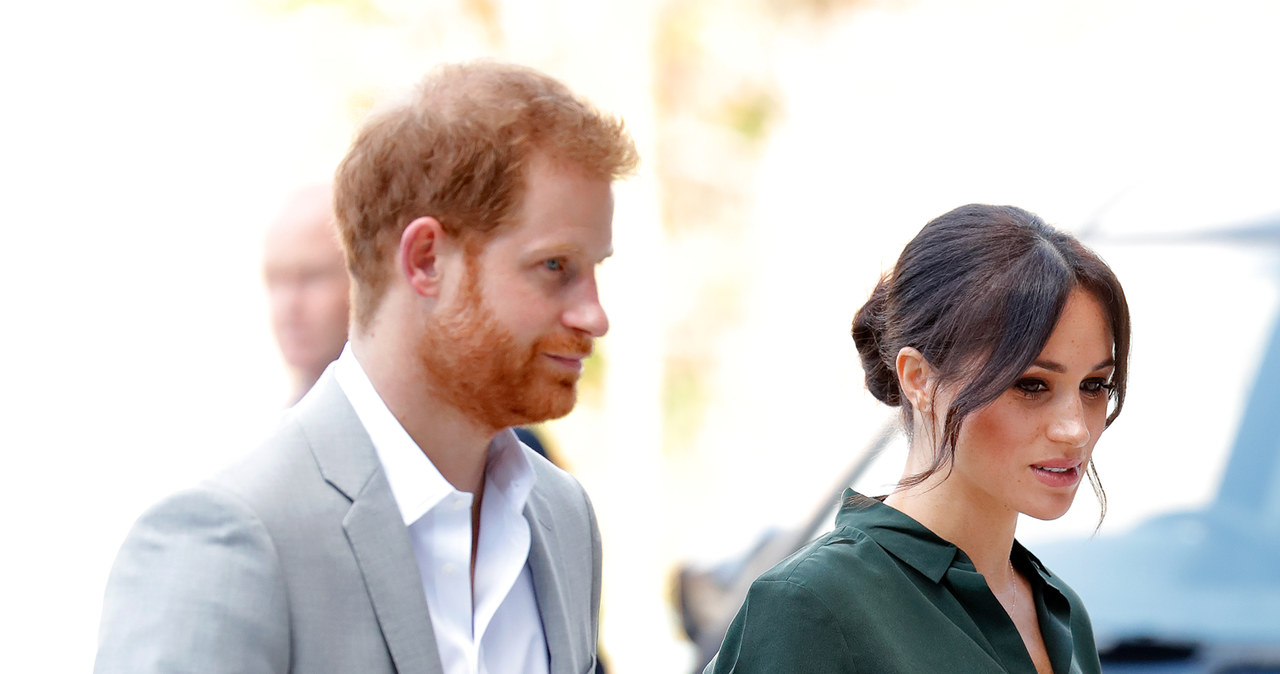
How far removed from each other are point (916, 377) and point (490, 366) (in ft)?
2.22

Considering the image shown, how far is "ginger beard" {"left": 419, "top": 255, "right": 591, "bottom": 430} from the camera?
1451 mm

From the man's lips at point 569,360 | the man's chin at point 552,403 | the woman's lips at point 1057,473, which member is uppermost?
the man's lips at point 569,360

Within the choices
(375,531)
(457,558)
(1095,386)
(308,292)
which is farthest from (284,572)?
(308,292)

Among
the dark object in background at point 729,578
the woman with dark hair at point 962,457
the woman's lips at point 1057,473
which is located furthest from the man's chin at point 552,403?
the dark object in background at point 729,578

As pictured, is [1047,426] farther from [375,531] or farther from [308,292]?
[308,292]

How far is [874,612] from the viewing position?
1.68m

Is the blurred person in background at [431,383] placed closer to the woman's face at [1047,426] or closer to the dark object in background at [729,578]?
the woman's face at [1047,426]

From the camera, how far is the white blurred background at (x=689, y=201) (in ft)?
8.63

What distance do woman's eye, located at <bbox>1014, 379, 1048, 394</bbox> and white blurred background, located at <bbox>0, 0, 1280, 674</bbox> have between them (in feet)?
1.18

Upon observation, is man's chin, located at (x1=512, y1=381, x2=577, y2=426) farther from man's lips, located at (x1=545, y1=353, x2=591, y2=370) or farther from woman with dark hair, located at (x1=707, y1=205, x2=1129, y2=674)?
woman with dark hair, located at (x1=707, y1=205, x2=1129, y2=674)

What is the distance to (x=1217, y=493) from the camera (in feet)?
7.93

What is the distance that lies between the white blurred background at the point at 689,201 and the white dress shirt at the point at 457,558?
0.74 meters

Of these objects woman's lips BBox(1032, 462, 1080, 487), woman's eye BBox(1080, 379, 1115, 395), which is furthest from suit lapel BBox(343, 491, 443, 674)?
woman's eye BBox(1080, 379, 1115, 395)

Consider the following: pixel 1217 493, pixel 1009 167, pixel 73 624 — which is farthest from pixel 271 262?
pixel 1009 167
